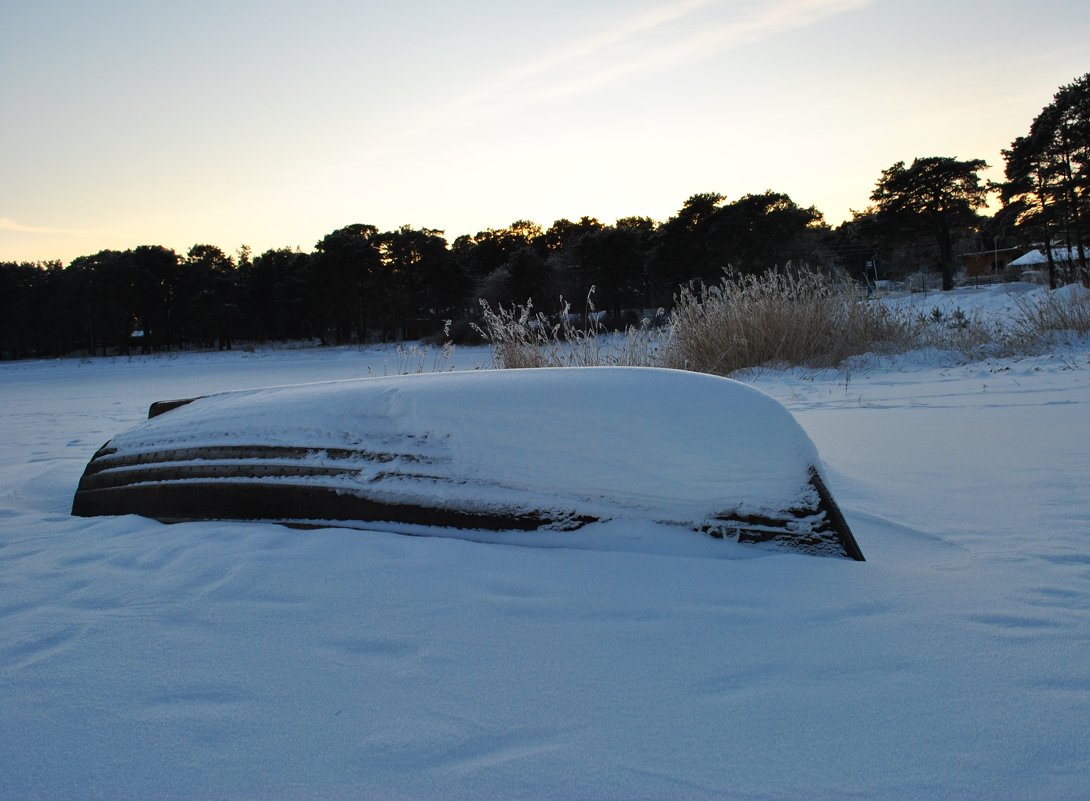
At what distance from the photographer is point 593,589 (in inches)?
61.4

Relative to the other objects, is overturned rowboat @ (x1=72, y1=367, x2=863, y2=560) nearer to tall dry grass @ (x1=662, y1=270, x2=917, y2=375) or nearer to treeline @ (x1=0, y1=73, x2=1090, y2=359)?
tall dry grass @ (x1=662, y1=270, x2=917, y2=375)

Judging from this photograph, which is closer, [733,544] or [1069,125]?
[733,544]

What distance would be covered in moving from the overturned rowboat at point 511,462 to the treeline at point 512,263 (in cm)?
2425

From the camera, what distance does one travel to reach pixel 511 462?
1905 mm

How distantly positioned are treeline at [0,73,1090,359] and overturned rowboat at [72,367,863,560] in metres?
24.2

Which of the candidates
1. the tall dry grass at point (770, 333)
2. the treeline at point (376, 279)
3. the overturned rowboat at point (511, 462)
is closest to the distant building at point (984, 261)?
the treeline at point (376, 279)

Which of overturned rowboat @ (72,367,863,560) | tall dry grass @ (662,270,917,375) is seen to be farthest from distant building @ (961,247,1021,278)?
overturned rowboat @ (72,367,863,560)

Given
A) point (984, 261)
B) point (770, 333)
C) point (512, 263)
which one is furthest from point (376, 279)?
point (984, 261)

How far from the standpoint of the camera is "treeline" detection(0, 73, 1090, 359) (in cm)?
2770

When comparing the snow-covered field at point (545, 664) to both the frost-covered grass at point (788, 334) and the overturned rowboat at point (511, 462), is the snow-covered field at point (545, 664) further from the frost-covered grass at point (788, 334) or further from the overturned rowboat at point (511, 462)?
the frost-covered grass at point (788, 334)

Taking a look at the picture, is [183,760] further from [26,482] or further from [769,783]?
[26,482]

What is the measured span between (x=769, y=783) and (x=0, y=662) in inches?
55.2

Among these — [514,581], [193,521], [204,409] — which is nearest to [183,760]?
[514,581]

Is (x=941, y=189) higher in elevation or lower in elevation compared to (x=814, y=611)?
higher
